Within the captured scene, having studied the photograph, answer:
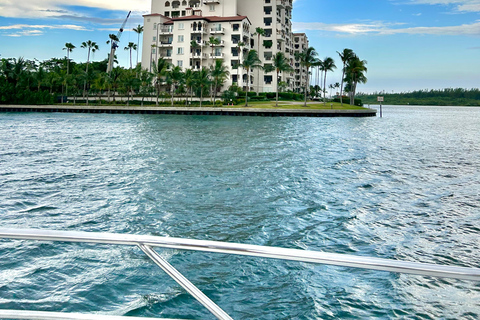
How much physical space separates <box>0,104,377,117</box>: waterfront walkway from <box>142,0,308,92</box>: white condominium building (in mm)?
21710

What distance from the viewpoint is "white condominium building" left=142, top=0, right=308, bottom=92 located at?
10462 cm

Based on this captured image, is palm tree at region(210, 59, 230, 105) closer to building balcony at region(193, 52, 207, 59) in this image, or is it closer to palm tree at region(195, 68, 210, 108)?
palm tree at region(195, 68, 210, 108)

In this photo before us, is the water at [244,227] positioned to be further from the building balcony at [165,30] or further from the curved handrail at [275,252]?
the building balcony at [165,30]

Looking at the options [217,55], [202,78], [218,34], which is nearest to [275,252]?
[202,78]

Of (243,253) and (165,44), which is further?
(165,44)

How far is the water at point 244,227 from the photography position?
759cm

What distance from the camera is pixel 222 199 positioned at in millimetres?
15281

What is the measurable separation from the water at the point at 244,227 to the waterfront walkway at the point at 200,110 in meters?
53.6

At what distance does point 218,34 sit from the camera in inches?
4149

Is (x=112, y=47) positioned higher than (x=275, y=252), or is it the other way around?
(x=112, y=47)

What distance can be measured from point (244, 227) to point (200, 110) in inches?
2831

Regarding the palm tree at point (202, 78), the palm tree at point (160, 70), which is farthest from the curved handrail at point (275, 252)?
the palm tree at point (160, 70)

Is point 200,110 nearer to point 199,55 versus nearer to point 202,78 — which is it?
point 202,78

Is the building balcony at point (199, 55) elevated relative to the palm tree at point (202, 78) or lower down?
elevated
